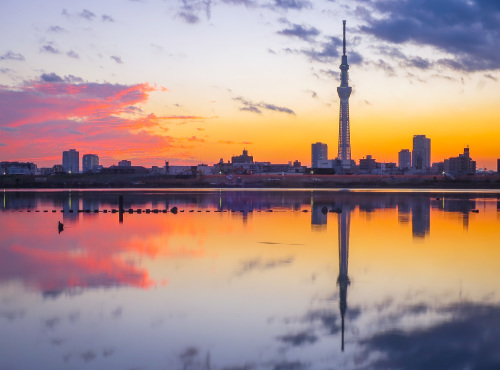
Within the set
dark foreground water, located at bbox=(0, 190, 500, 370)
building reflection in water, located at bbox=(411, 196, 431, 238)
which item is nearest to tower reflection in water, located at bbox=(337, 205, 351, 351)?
dark foreground water, located at bbox=(0, 190, 500, 370)

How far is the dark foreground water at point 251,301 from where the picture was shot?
1180 centimetres

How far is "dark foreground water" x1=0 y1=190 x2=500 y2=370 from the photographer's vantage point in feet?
38.7

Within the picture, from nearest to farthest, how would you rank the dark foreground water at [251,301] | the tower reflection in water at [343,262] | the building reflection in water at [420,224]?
the dark foreground water at [251,301] < the tower reflection in water at [343,262] < the building reflection in water at [420,224]

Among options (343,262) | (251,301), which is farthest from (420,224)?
(251,301)

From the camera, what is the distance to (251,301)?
54.0ft

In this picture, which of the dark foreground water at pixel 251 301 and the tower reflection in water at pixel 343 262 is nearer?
the dark foreground water at pixel 251 301

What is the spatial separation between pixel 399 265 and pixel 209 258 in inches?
353

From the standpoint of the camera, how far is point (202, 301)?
54.3ft

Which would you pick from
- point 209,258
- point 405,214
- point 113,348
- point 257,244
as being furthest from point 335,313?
point 405,214

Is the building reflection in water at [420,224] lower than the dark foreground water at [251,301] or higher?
higher

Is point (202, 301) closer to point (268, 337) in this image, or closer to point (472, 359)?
point (268, 337)

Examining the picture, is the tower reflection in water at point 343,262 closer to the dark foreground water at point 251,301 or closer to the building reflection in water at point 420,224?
the dark foreground water at point 251,301

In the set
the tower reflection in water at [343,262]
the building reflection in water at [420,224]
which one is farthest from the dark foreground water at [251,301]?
the building reflection in water at [420,224]

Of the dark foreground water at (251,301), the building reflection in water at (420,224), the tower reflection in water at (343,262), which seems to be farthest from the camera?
the building reflection in water at (420,224)
